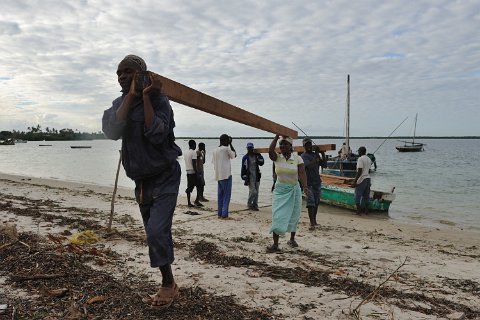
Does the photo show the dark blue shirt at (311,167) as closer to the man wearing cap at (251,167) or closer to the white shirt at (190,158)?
the man wearing cap at (251,167)

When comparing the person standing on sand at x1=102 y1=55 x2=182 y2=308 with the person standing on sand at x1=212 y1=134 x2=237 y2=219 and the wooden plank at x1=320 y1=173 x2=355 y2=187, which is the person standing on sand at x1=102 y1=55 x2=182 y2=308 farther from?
the wooden plank at x1=320 y1=173 x2=355 y2=187

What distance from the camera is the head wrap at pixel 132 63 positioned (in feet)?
9.21

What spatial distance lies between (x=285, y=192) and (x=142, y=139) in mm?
3028

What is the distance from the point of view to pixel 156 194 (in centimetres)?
291

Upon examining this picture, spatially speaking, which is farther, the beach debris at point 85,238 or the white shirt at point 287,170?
the white shirt at point 287,170

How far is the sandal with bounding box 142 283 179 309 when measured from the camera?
296cm

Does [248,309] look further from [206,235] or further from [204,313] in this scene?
[206,235]

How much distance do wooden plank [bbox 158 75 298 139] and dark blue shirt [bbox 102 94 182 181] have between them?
0.20 m

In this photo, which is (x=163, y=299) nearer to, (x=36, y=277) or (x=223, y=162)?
(x=36, y=277)

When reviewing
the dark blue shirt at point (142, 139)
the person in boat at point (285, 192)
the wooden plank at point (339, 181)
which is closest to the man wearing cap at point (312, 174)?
the person in boat at point (285, 192)

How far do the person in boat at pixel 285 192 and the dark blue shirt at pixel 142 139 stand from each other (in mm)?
2665

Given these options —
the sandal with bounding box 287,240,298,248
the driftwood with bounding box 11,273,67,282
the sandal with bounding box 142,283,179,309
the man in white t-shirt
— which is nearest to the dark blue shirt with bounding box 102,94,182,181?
the sandal with bounding box 142,283,179,309

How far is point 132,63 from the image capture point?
2809mm

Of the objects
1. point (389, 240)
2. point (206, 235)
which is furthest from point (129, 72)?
point (389, 240)
